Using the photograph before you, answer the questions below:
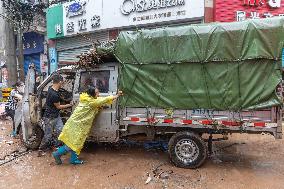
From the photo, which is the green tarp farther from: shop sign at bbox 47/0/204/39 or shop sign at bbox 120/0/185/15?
shop sign at bbox 120/0/185/15

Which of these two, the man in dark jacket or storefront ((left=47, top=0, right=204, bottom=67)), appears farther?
storefront ((left=47, top=0, right=204, bottom=67))

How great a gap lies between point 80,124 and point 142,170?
155 cm

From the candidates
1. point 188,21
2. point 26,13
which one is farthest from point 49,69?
point 188,21

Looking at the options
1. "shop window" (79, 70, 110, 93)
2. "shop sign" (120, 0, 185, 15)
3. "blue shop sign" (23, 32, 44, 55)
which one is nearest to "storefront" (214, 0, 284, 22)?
"shop sign" (120, 0, 185, 15)

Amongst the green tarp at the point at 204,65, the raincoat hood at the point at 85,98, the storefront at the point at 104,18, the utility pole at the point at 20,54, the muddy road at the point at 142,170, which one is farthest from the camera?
the utility pole at the point at 20,54

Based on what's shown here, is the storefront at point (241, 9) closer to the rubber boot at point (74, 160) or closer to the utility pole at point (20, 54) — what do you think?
the rubber boot at point (74, 160)


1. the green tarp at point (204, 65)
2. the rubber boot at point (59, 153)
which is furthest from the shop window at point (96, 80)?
the rubber boot at point (59, 153)

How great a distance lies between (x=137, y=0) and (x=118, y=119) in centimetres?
802

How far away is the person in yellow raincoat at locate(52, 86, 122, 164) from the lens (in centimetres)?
643

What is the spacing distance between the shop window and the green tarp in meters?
0.40

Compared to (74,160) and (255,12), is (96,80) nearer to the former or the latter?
(74,160)

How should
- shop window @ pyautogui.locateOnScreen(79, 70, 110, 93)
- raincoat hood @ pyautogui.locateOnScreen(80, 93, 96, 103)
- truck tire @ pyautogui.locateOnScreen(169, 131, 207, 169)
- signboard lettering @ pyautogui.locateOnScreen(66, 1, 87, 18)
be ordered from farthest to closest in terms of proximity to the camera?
signboard lettering @ pyautogui.locateOnScreen(66, 1, 87, 18) → shop window @ pyautogui.locateOnScreen(79, 70, 110, 93) → raincoat hood @ pyautogui.locateOnScreen(80, 93, 96, 103) → truck tire @ pyautogui.locateOnScreen(169, 131, 207, 169)

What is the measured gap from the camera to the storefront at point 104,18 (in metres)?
12.4

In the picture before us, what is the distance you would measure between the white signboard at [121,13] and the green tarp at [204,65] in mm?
6269
